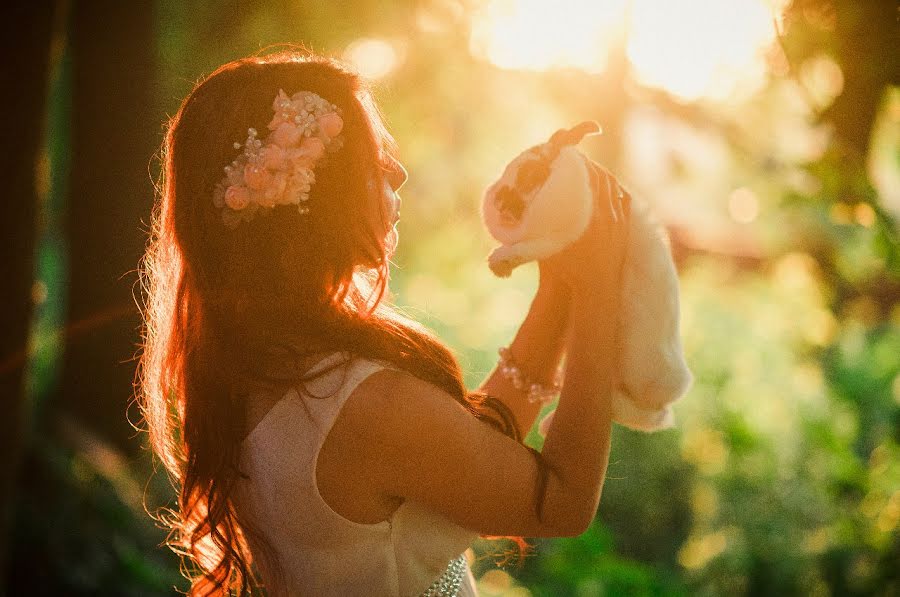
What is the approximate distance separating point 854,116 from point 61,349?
5.05 m

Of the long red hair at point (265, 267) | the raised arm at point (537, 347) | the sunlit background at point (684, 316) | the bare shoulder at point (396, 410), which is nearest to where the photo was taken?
the bare shoulder at point (396, 410)

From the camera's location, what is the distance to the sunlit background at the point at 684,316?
165 inches

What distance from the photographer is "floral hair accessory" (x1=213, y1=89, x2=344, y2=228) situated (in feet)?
4.36

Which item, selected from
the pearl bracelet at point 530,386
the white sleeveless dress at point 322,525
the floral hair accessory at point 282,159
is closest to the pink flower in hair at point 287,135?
the floral hair accessory at point 282,159

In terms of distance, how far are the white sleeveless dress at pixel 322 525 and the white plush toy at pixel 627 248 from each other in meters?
0.33

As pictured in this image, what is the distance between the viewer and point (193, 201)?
1.41 m

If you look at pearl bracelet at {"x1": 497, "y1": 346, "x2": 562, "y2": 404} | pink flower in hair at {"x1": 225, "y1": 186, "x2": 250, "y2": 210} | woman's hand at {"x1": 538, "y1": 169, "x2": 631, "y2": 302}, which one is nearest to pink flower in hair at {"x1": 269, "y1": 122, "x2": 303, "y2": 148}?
pink flower in hair at {"x1": 225, "y1": 186, "x2": 250, "y2": 210}

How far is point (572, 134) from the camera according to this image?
4.83 feet

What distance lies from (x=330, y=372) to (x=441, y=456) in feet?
0.76

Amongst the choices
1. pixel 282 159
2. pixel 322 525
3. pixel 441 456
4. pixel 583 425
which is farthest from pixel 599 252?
pixel 322 525

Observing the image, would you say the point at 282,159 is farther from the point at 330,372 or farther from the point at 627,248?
the point at 627,248

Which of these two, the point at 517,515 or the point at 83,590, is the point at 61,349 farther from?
the point at 517,515

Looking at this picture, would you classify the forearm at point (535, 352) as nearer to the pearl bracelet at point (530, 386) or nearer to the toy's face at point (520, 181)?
the pearl bracelet at point (530, 386)

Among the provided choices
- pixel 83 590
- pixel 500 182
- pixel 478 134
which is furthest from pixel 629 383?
pixel 478 134
